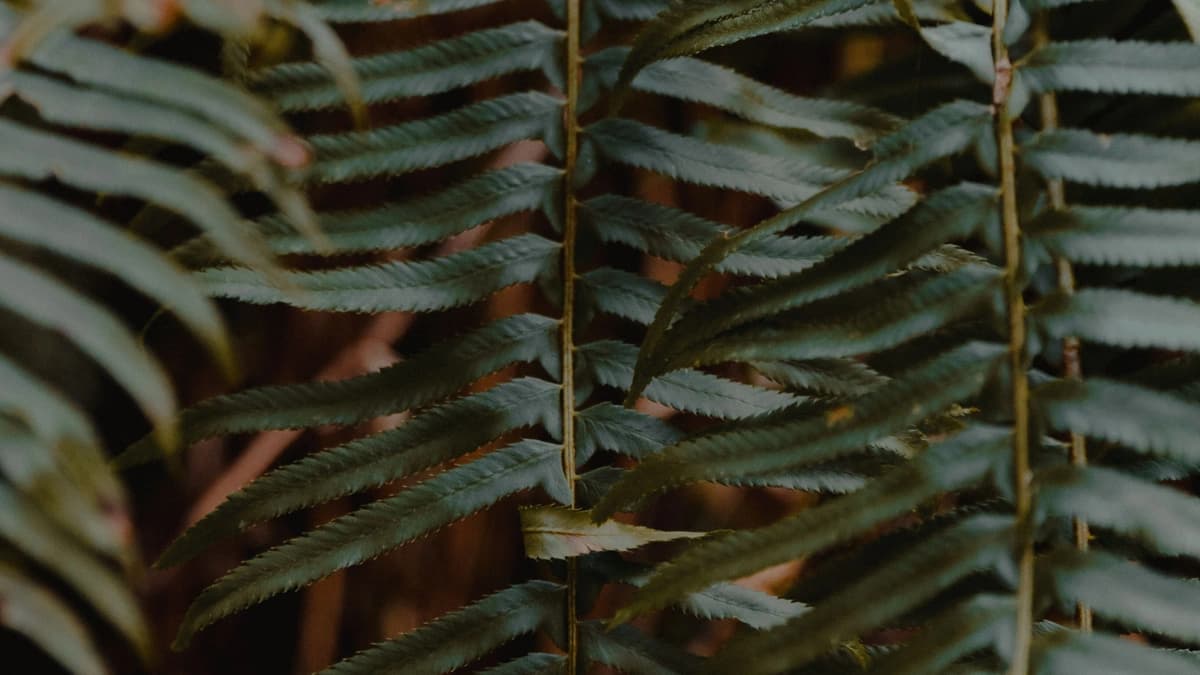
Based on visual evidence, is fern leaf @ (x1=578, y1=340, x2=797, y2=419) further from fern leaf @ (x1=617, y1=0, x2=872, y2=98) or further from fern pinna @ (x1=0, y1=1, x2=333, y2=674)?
fern pinna @ (x1=0, y1=1, x2=333, y2=674)

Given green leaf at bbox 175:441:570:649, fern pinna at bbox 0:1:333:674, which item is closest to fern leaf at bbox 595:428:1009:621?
green leaf at bbox 175:441:570:649

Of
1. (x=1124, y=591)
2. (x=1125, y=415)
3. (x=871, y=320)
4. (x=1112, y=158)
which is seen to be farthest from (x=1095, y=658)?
(x=1112, y=158)

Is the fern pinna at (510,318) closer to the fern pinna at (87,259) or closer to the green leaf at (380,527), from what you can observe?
the green leaf at (380,527)

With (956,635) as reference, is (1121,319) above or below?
above

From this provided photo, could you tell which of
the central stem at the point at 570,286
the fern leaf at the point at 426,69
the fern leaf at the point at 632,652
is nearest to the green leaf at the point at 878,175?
the central stem at the point at 570,286

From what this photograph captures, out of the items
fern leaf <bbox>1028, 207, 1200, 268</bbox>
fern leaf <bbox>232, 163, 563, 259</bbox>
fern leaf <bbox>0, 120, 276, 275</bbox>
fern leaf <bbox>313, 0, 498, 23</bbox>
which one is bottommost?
fern leaf <bbox>0, 120, 276, 275</bbox>

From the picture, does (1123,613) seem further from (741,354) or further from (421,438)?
(421,438)

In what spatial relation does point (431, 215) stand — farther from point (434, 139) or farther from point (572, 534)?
point (572, 534)
